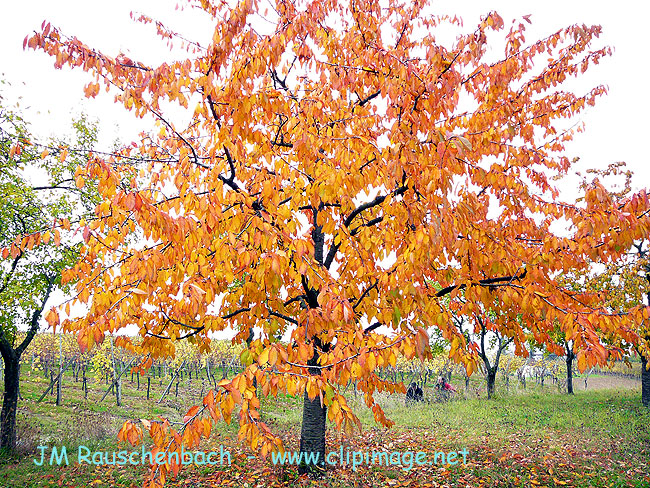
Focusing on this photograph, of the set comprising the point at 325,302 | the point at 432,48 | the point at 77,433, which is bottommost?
the point at 77,433

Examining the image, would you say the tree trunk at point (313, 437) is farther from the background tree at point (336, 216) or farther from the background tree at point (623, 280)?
the background tree at point (623, 280)

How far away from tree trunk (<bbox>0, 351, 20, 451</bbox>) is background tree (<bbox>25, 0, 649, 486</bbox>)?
22.7 ft

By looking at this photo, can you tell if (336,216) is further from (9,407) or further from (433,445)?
(9,407)

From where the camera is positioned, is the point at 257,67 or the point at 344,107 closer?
the point at 257,67

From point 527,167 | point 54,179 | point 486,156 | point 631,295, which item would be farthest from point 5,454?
point 631,295

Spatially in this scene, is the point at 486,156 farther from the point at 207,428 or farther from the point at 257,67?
the point at 207,428

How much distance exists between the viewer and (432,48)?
3.59 m

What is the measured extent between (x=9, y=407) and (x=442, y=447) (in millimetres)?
9988

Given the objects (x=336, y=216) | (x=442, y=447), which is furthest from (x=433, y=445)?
(x=336, y=216)

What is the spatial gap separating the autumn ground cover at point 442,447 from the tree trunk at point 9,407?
1.37ft

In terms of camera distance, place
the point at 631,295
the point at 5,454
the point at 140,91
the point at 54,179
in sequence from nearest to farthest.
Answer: the point at 140,91
the point at 5,454
the point at 54,179
the point at 631,295

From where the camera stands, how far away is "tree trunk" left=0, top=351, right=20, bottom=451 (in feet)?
27.3

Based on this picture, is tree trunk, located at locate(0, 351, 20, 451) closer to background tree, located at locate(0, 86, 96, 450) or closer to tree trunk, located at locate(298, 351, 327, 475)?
background tree, located at locate(0, 86, 96, 450)

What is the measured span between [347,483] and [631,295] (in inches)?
469
